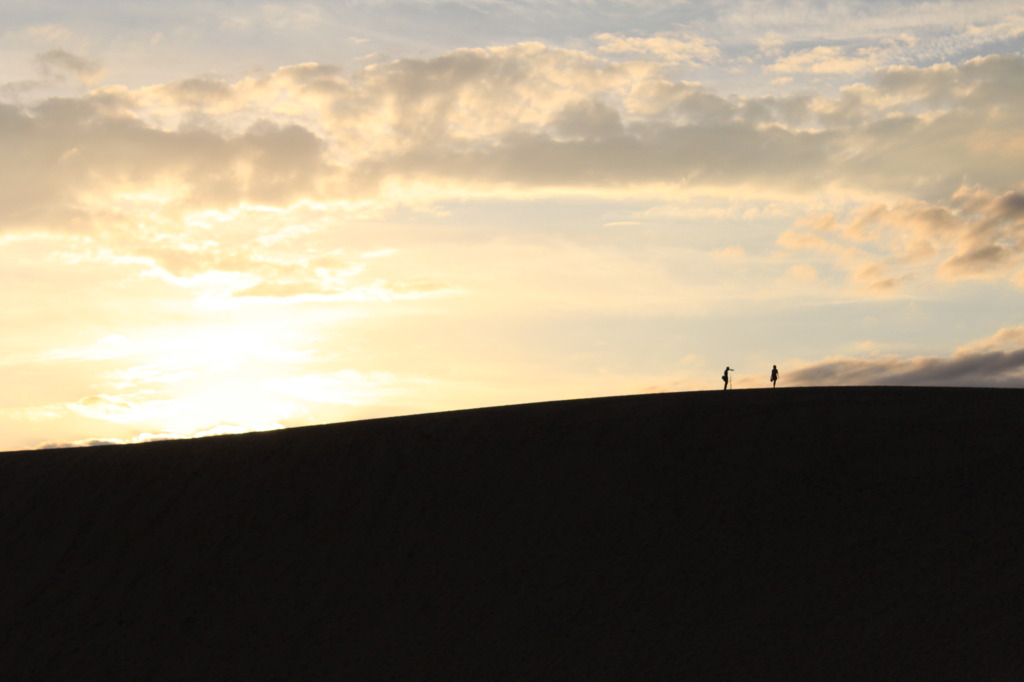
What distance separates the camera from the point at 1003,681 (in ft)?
66.1

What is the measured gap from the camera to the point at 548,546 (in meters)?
28.2

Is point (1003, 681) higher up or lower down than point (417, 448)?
lower down

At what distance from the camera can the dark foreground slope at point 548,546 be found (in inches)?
928

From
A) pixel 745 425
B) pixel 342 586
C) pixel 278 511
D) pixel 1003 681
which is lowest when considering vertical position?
pixel 1003 681

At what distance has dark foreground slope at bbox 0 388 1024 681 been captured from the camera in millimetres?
23578

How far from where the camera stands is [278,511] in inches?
1233

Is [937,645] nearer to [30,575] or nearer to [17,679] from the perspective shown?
[17,679]

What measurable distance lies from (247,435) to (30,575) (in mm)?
9920

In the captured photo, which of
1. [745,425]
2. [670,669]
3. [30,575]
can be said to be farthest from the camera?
[745,425]

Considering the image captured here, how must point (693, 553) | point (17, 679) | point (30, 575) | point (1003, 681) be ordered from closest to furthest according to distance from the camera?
1. point (1003, 681)
2. point (17, 679)
3. point (693, 553)
4. point (30, 575)

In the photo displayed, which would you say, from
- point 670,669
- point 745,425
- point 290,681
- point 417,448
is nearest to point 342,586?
point 290,681

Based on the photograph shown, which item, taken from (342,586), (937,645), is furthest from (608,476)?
(937,645)

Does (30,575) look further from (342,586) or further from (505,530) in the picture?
(505,530)

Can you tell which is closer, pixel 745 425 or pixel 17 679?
pixel 17 679
